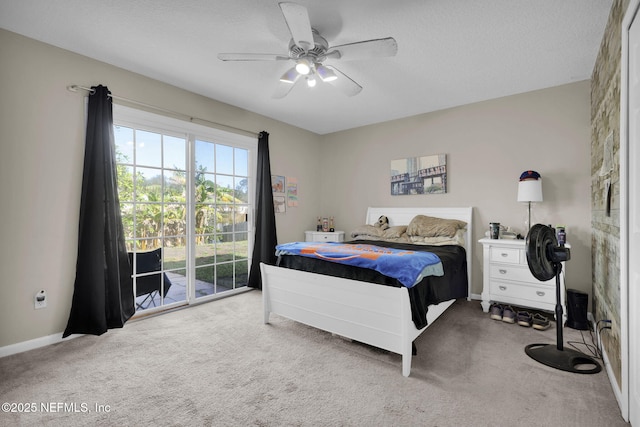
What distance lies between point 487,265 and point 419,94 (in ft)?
6.92

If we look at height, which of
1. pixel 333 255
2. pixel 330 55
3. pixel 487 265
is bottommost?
pixel 487 265

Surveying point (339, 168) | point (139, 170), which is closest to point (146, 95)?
point (139, 170)

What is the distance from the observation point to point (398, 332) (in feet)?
7.00

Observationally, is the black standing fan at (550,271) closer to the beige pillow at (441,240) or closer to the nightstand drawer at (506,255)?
the nightstand drawer at (506,255)

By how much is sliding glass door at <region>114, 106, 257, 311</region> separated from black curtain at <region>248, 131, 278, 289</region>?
0.45ft

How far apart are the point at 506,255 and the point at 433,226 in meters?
0.86

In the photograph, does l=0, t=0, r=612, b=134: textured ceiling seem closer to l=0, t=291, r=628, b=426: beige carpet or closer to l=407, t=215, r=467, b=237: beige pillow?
l=407, t=215, r=467, b=237: beige pillow

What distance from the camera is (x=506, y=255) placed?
319 cm

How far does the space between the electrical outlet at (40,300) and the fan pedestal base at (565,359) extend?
3.94 meters

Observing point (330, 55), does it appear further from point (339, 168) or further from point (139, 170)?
point (339, 168)

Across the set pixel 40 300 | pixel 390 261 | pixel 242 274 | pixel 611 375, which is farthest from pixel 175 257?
pixel 611 375

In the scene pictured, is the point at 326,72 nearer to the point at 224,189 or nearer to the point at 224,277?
the point at 224,189

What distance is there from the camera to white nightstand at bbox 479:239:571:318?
9.73 ft

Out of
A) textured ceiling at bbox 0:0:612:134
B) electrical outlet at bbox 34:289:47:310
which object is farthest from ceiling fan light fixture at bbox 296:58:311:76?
electrical outlet at bbox 34:289:47:310
